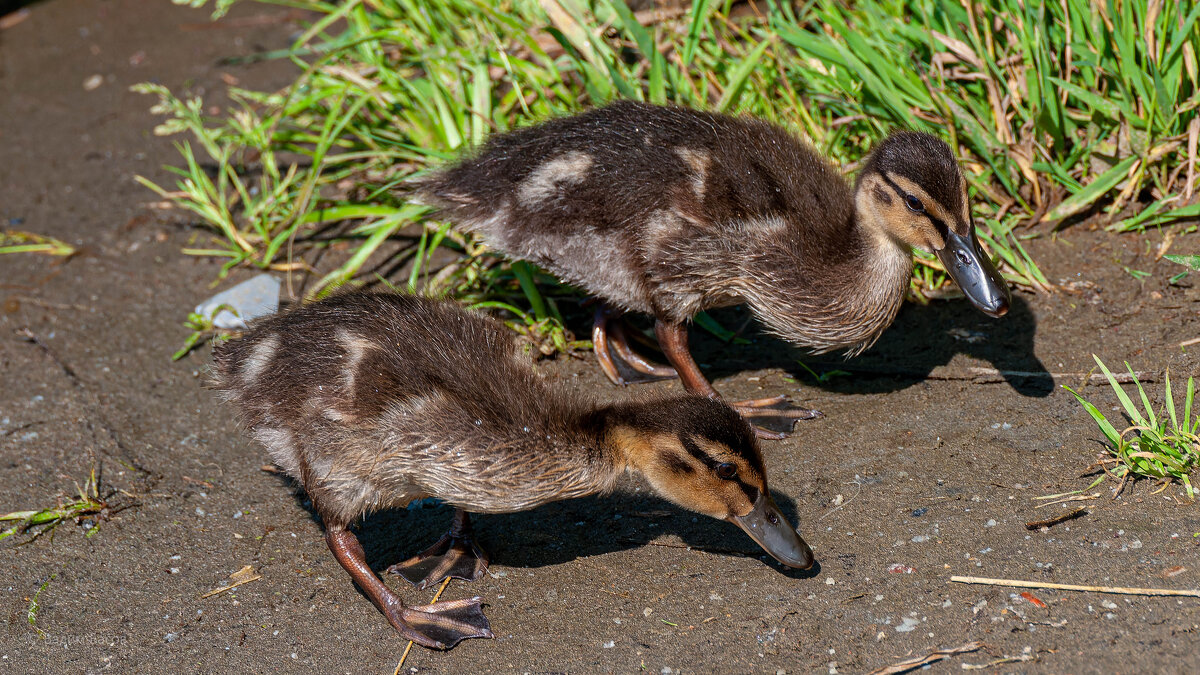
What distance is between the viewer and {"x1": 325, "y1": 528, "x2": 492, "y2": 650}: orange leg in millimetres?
3148

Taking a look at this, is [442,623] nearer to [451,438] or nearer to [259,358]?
[451,438]

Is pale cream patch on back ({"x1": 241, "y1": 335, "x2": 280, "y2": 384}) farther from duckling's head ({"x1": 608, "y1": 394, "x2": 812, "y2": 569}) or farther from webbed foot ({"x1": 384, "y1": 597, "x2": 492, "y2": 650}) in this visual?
duckling's head ({"x1": 608, "y1": 394, "x2": 812, "y2": 569})

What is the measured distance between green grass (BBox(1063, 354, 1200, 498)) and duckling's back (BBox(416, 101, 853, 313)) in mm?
1178

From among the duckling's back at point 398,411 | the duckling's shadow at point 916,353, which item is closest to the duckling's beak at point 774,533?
the duckling's back at point 398,411

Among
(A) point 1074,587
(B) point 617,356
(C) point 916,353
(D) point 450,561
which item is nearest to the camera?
(A) point 1074,587

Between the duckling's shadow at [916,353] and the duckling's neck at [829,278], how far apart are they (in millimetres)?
341

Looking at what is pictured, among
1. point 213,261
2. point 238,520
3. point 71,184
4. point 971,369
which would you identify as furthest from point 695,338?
point 71,184

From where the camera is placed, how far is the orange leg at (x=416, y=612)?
10.3 ft

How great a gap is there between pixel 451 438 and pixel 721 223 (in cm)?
130

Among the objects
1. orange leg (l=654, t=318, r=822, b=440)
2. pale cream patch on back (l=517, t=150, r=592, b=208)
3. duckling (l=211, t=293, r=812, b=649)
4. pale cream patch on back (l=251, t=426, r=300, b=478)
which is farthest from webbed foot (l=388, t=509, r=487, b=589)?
pale cream patch on back (l=517, t=150, r=592, b=208)

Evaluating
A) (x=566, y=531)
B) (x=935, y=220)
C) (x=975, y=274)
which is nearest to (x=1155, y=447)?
(x=975, y=274)

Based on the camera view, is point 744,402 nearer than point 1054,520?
No

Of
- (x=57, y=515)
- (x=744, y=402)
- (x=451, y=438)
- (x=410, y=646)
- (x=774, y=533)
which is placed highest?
(x=451, y=438)

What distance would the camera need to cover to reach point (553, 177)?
395 cm
